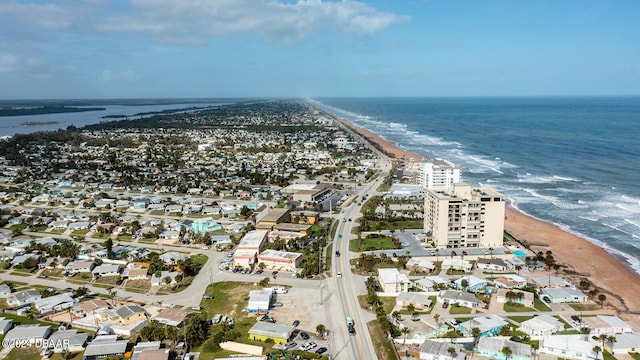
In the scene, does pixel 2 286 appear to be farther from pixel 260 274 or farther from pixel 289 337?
pixel 289 337

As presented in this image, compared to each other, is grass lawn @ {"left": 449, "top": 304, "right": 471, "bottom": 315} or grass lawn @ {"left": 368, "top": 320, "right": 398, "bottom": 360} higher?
grass lawn @ {"left": 449, "top": 304, "right": 471, "bottom": 315}

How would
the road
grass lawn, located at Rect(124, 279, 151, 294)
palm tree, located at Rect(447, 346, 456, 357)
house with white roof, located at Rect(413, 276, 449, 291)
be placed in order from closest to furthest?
palm tree, located at Rect(447, 346, 456, 357) → the road → house with white roof, located at Rect(413, 276, 449, 291) → grass lawn, located at Rect(124, 279, 151, 294)

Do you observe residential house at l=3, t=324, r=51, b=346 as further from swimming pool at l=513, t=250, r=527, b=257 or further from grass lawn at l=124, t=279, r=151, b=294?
swimming pool at l=513, t=250, r=527, b=257

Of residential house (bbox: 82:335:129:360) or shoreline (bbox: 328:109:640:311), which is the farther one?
shoreline (bbox: 328:109:640:311)

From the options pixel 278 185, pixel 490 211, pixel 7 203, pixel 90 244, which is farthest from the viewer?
pixel 278 185

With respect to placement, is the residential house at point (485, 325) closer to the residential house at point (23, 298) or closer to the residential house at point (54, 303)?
the residential house at point (54, 303)

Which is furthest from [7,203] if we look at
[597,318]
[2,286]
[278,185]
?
[597,318]

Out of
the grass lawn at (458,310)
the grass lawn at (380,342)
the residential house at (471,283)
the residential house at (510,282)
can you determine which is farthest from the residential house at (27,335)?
the residential house at (510,282)

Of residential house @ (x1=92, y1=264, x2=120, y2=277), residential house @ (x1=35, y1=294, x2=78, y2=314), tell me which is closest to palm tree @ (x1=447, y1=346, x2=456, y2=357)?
residential house @ (x1=35, y1=294, x2=78, y2=314)
